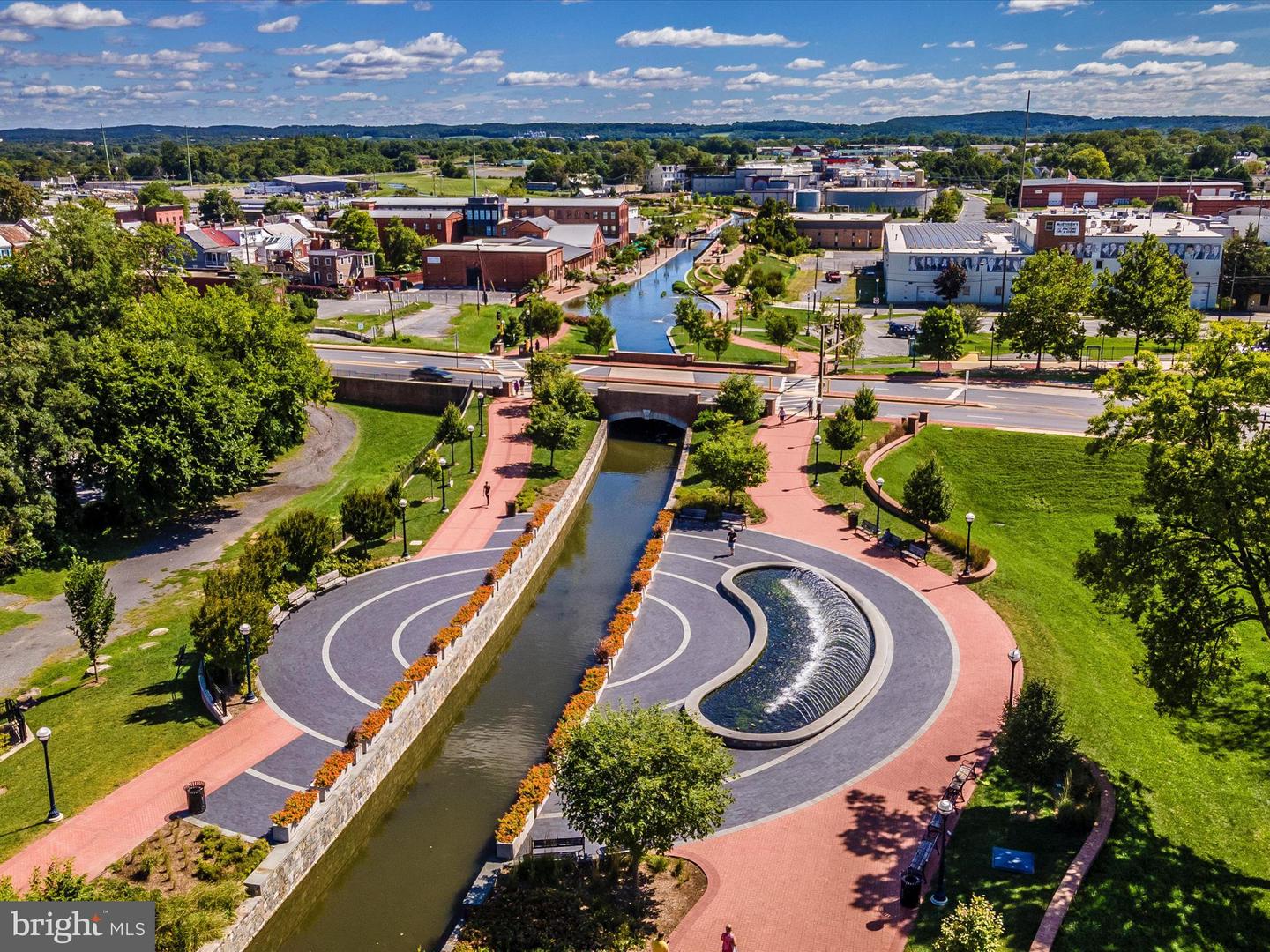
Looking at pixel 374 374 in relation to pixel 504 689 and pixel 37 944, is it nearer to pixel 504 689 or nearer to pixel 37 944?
A: pixel 504 689

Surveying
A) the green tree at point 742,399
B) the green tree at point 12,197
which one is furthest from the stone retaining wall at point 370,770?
the green tree at point 12,197

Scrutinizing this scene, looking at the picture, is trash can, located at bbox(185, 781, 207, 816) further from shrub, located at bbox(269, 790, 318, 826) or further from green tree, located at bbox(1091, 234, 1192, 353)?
green tree, located at bbox(1091, 234, 1192, 353)

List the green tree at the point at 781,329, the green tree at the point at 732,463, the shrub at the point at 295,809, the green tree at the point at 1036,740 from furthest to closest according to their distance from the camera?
1. the green tree at the point at 781,329
2. the green tree at the point at 732,463
3. the green tree at the point at 1036,740
4. the shrub at the point at 295,809

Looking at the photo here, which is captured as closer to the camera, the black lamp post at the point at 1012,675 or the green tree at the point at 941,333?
the black lamp post at the point at 1012,675

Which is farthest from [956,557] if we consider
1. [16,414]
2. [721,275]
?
[721,275]

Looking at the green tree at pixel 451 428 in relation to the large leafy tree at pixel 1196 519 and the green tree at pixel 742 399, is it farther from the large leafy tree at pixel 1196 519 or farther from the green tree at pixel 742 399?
the large leafy tree at pixel 1196 519

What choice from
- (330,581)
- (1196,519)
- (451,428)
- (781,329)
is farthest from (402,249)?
(1196,519)

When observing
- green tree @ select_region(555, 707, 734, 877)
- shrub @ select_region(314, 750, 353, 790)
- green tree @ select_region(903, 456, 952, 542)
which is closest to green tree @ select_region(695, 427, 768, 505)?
green tree @ select_region(903, 456, 952, 542)
